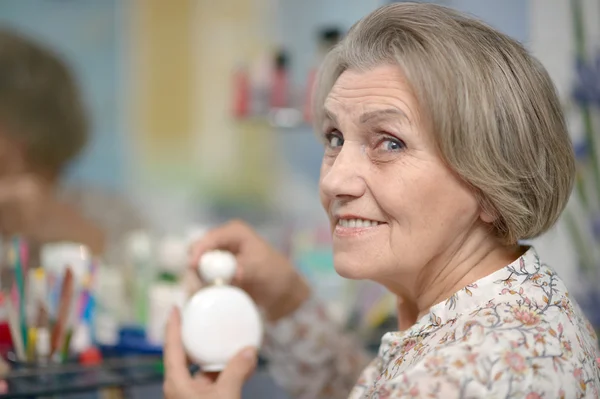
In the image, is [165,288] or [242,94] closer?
[165,288]

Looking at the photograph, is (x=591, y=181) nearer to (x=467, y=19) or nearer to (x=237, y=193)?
(x=467, y=19)

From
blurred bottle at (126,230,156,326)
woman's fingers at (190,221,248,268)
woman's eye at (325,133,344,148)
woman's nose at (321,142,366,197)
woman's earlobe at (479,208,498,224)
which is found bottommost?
blurred bottle at (126,230,156,326)

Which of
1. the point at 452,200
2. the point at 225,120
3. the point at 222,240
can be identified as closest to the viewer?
the point at 452,200

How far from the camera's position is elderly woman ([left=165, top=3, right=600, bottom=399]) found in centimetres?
79

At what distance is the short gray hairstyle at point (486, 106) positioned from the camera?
2.79 ft

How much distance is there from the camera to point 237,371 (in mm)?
1028

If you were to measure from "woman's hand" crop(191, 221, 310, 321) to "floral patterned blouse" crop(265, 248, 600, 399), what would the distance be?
1.07 feet

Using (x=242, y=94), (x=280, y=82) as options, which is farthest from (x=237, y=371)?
(x=242, y=94)

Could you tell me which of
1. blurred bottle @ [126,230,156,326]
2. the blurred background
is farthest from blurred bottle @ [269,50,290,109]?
blurred bottle @ [126,230,156,326]

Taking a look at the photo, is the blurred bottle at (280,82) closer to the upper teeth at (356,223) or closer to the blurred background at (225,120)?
the blurred background at (225,120)

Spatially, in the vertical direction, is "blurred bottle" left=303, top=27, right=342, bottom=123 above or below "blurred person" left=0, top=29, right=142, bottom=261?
above

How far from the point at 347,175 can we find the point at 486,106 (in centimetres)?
19

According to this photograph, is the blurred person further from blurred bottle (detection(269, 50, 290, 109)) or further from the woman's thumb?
the woman's thumb

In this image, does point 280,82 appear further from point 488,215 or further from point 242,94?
point 488,215
